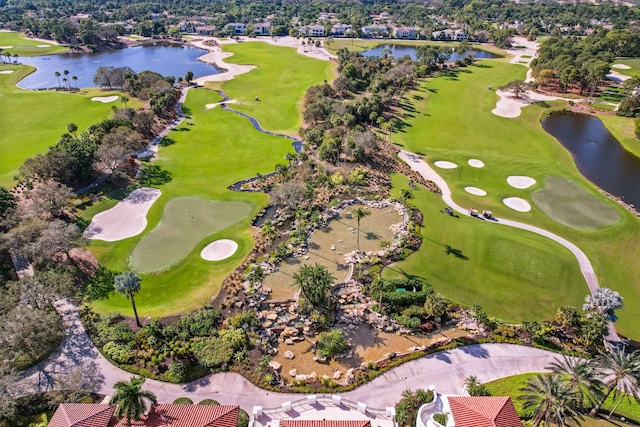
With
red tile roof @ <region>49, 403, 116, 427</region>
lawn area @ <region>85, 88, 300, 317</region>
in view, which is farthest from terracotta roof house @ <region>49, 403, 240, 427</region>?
lawn area @ <region>85, 88, 300, 317</region>

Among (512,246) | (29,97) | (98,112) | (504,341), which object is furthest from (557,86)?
(29,97)

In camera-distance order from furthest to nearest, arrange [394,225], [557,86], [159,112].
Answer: [557,86] < [159,112] < [394,225]

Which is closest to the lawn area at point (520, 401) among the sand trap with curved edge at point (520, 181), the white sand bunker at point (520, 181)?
the sand trap with curved edge at point (520, 181)

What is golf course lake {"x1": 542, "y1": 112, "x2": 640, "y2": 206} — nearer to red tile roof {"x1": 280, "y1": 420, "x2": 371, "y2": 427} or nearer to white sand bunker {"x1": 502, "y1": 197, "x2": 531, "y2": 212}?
white sand bunker {"x1": 502, "y1": 197, "x2": 531, "y2": 212}

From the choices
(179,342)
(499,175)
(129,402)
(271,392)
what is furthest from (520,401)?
(499,175)

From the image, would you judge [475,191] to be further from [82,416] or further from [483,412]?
[82,416]

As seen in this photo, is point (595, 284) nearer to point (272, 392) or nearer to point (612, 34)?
point (272, 392)

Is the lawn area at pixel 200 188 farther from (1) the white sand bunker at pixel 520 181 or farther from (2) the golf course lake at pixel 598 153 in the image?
(2) the golf course lake at pixel 598 153
